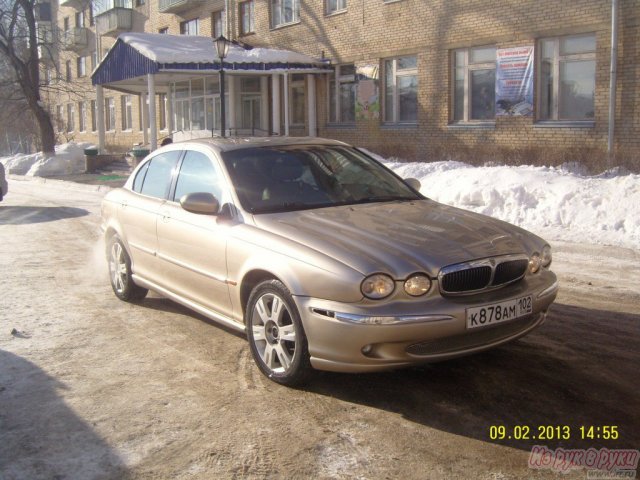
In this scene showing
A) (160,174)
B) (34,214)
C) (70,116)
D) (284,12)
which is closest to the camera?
(160,174)

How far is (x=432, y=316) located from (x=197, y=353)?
2061 mm

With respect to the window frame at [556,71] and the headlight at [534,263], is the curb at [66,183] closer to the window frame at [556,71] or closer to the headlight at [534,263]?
the window frame at [556,71]

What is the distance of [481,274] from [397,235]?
0.57m

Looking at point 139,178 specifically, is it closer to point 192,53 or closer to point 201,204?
point 201,204

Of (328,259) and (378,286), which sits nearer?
(378,286)

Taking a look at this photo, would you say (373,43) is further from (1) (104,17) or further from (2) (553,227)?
(1) (104,17)

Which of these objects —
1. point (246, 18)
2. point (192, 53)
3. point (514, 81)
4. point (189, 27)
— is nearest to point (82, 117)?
point (189, 27)

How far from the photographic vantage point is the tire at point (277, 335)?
14.2ft

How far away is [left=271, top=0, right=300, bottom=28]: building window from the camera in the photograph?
2452cm

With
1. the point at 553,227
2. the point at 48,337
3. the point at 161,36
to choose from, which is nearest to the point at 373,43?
the point at 161,36

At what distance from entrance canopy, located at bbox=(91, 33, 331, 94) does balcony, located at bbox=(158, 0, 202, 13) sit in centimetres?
545

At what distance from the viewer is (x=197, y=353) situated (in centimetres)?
526

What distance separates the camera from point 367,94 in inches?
856

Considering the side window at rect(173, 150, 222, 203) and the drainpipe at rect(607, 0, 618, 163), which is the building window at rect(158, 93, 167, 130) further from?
the side window at rect(173, 150, 222, 203)
